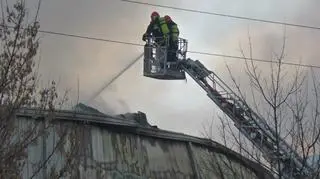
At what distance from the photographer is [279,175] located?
9148 millimetres

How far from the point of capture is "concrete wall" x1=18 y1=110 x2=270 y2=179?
13.3 m

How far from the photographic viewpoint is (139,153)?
14.4m

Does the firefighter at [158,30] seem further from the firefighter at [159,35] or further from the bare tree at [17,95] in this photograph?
the bare tree at [17,95]

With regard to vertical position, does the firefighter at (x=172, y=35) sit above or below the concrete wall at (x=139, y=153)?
above

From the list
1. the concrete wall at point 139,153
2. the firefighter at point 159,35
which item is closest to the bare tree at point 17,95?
the concrete wall at point 139,153

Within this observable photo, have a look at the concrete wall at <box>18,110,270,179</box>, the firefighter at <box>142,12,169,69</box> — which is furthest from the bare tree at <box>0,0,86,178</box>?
the firefighter at <box>142,12,169,69</box>

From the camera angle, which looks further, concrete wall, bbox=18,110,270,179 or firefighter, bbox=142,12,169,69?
firefighter, bbox=142,12,169,69

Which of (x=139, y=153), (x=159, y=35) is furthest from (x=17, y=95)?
(x=159, y=35)

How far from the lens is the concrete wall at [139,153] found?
13292 millimetres

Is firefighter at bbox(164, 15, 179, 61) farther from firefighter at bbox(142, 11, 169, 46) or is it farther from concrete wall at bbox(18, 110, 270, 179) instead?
concrete wall at bbox(18, 110, 270, 179)

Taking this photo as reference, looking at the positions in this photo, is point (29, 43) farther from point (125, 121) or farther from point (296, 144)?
point (125, 121)

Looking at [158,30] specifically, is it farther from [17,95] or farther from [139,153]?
[17,95]

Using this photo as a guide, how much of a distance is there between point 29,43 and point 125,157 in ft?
22.9

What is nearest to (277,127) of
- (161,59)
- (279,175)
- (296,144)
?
(296,144)
